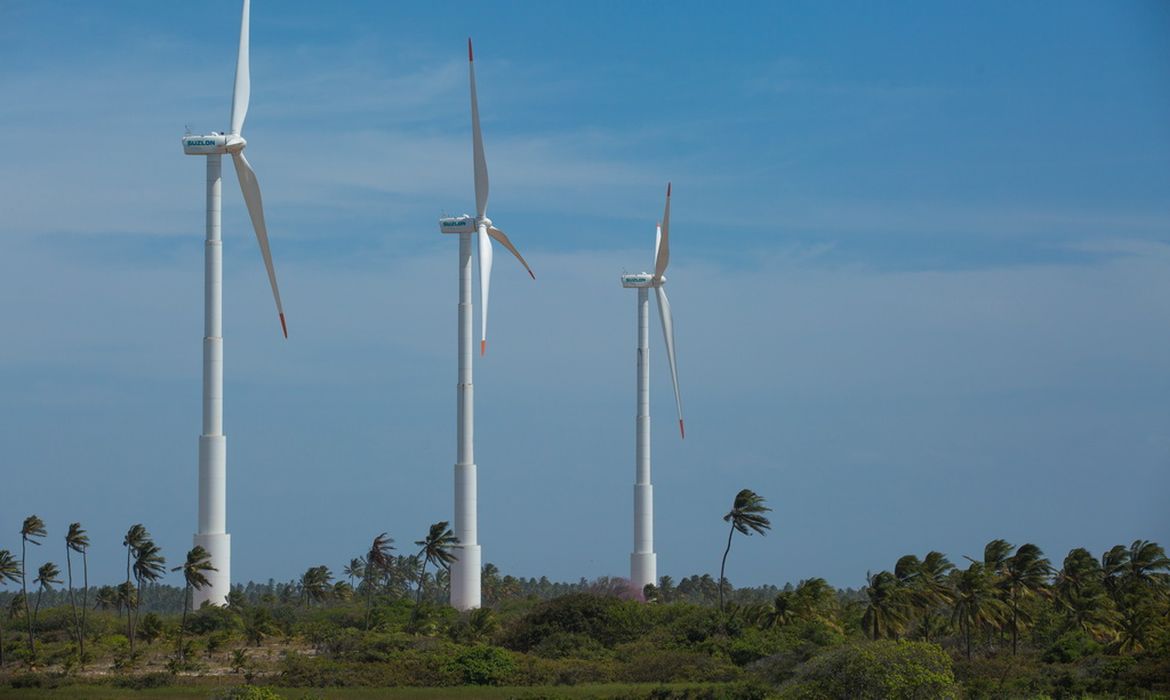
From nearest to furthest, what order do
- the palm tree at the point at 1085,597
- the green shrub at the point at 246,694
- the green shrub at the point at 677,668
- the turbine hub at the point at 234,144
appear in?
the green shrub at the point at 246,694
the green shrub at the point at 677,668
the palm tree at the point at 1085,597
the turbine hub at the point at 234,144

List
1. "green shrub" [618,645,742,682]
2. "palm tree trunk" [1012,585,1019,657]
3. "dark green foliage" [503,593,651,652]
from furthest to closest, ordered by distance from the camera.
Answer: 1. "dark green foliage" [503,593,651,652]
2. "palm tree trunk" [1012,585,1019,657]
3. "green shrub" [618,645,742,682]

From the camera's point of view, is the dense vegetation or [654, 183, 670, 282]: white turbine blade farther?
[654, 183, 670, 282]: white turbine blade

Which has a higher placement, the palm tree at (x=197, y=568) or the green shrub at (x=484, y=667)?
the palm tree at (x=197, y=568)

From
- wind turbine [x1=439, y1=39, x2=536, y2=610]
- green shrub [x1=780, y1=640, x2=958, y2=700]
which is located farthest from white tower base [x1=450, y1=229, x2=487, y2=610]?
green shrub [x1=780, y1=640, x2=958, y2=700]

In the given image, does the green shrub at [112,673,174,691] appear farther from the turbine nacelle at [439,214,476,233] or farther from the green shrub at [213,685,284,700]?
the turbine nacelle at [439,214,476,233]

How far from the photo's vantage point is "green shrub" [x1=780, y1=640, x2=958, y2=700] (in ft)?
213

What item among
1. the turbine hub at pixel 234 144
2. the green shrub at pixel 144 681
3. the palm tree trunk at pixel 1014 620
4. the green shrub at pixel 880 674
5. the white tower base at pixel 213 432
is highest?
the turbine hub at pixel 234 144

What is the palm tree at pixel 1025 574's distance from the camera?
90.2 m

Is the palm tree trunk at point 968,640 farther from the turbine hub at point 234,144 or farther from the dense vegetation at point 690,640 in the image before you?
the turbine hub at point 234,144

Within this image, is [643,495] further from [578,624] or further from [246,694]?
[246,694]

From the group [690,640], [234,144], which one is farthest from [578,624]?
[234,144]

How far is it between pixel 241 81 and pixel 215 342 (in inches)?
663

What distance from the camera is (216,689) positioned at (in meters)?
74.1

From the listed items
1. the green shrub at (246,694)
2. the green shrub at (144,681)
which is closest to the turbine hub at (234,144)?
the green shrub at (144,681)
